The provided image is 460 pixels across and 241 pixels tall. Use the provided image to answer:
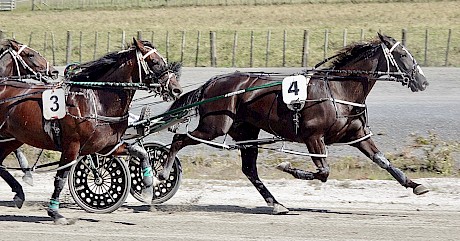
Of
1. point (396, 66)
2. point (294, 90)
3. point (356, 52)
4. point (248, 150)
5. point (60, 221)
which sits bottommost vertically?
point (60, 221)

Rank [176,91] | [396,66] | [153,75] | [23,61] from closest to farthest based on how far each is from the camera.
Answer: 1. [176,91]
2. [153,75]
3. [396,66]
4. [23,61]

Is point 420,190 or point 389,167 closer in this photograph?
point 420,190

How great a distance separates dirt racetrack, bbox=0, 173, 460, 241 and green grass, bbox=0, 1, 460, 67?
16.0m

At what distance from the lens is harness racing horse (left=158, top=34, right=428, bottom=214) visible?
9.59 m

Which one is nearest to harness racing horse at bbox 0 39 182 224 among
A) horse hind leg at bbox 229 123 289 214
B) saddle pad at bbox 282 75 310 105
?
saddle pad at bbox 282 75 310 105

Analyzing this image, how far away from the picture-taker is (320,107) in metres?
9.59

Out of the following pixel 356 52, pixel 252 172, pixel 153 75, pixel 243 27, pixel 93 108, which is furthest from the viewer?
pixel 243 27

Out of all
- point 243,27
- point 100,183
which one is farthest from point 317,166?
point 243,27

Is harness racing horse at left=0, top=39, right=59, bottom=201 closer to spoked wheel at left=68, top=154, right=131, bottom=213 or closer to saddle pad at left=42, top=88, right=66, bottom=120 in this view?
spoked wheel at left=68, top=154, right=131, bottom=213

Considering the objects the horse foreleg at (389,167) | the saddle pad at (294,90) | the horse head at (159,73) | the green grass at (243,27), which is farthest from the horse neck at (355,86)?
the green grass at (243,27)

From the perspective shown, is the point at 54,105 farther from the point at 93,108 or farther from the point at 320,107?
the point at 320,107

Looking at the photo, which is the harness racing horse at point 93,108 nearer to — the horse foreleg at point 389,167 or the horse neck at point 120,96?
the horse neck at point 120,96

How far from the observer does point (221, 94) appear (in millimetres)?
9969

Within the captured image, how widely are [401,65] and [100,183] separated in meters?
3.52
